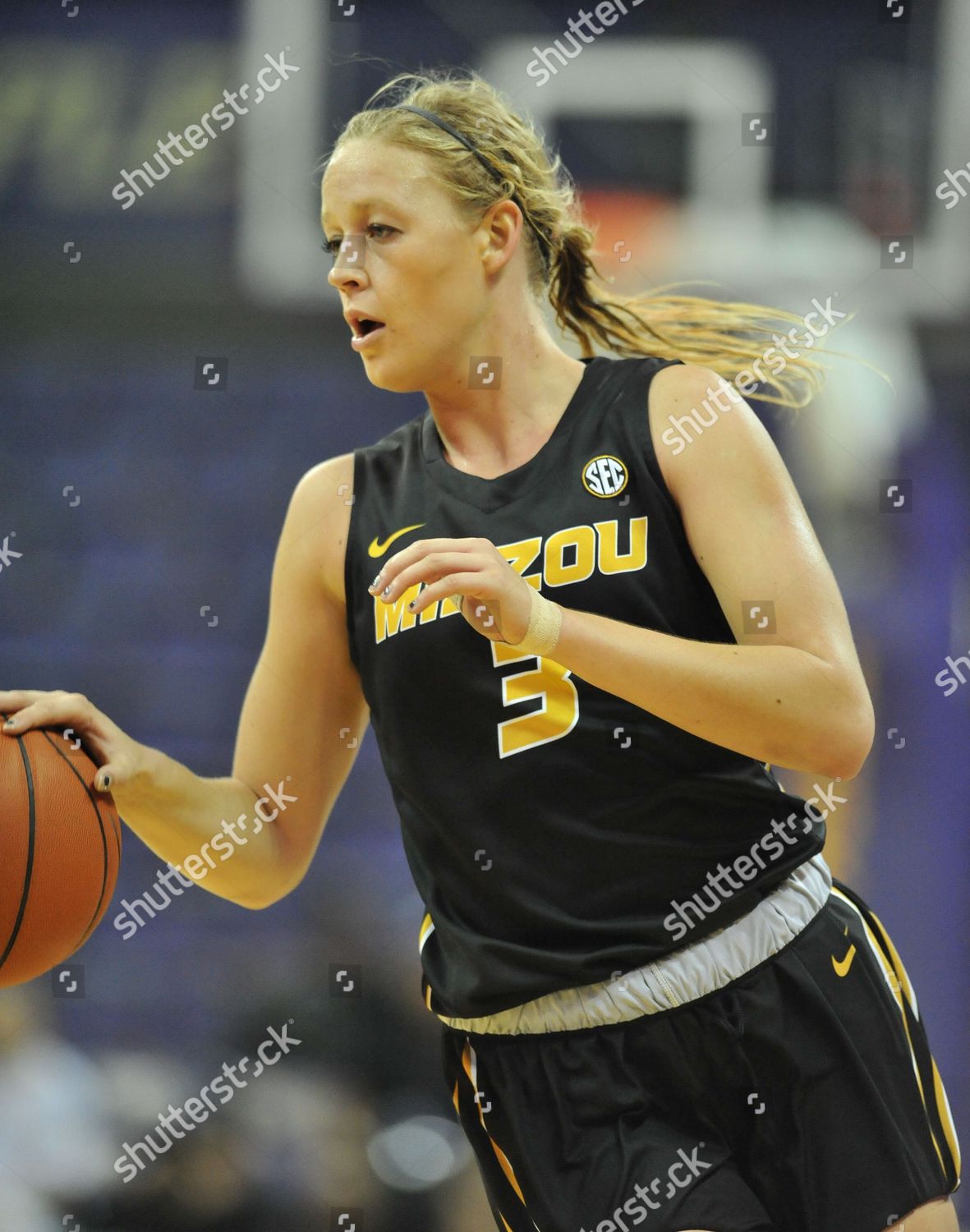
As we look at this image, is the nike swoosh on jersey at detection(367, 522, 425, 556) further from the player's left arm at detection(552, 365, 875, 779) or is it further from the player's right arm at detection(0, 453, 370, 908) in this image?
the player's left arm at detection(552, 365, 875, 779)

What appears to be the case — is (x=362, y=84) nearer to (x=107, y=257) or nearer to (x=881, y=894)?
(x=107, y=257)

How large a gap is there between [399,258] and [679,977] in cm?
103

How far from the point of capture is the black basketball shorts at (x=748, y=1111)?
1.80m

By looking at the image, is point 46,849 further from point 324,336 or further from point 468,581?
point 324,336

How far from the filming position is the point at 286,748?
87.7 inches

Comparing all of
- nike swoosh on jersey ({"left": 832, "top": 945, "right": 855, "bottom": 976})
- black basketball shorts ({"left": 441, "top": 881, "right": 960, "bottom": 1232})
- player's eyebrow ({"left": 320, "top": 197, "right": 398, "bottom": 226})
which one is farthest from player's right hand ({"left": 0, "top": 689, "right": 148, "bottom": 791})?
nike swoosh on jersey ({"left": 832, "top": 945, "right": 855, "bottom": 976})

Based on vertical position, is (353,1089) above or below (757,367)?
below

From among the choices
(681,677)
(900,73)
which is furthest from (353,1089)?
(900,73)

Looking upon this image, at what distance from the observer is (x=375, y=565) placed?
207cm

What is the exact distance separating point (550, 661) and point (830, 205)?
468 centimetres

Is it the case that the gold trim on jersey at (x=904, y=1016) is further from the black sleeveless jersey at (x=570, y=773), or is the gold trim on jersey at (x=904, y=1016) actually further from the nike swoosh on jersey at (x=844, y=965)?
the black sleeveless jersey at (x=570, y=773)

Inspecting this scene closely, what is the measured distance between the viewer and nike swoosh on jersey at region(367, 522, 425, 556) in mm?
2070

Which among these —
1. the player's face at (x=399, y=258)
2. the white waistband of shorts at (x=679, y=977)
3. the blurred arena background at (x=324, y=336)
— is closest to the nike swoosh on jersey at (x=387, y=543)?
the player's face at (x=399, y=258)

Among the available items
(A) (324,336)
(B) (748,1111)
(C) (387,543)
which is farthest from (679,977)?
(A) (324,336)
